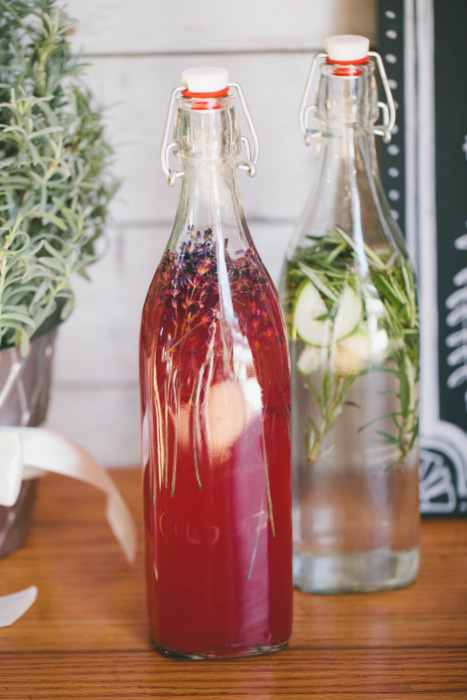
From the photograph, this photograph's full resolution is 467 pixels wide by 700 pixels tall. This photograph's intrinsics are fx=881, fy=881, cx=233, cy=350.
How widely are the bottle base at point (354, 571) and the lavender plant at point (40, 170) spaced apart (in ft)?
0.75

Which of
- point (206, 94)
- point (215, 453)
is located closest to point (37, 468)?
point (215, 453)

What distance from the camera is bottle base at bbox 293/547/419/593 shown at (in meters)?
0.57

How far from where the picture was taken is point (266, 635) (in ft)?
1.63

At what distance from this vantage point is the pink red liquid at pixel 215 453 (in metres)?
0.46

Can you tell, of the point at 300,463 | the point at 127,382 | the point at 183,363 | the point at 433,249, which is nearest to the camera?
the point at 183,363

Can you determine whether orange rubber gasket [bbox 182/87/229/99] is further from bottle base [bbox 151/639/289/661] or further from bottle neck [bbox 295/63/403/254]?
bottle base [bbox 151/639/289/661]

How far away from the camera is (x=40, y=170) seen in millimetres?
536

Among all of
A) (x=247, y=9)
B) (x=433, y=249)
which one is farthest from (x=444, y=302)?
(x=247, y=9)

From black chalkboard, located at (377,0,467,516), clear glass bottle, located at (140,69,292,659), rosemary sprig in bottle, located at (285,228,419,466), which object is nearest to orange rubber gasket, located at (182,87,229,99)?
clear glass bottle, located at (140,69,292,659)

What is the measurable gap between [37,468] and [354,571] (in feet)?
0.72

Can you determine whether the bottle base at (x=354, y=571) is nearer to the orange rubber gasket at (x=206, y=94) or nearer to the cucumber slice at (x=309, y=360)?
the cucumber slice at (x=309, y=360)

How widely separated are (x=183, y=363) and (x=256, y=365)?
1.5 inches

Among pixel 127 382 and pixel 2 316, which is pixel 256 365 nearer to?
pixel 2 316

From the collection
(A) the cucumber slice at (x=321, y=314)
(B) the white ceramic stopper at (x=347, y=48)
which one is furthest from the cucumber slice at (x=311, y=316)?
(B) the white ceramic stopper at (x=347, y=48)
